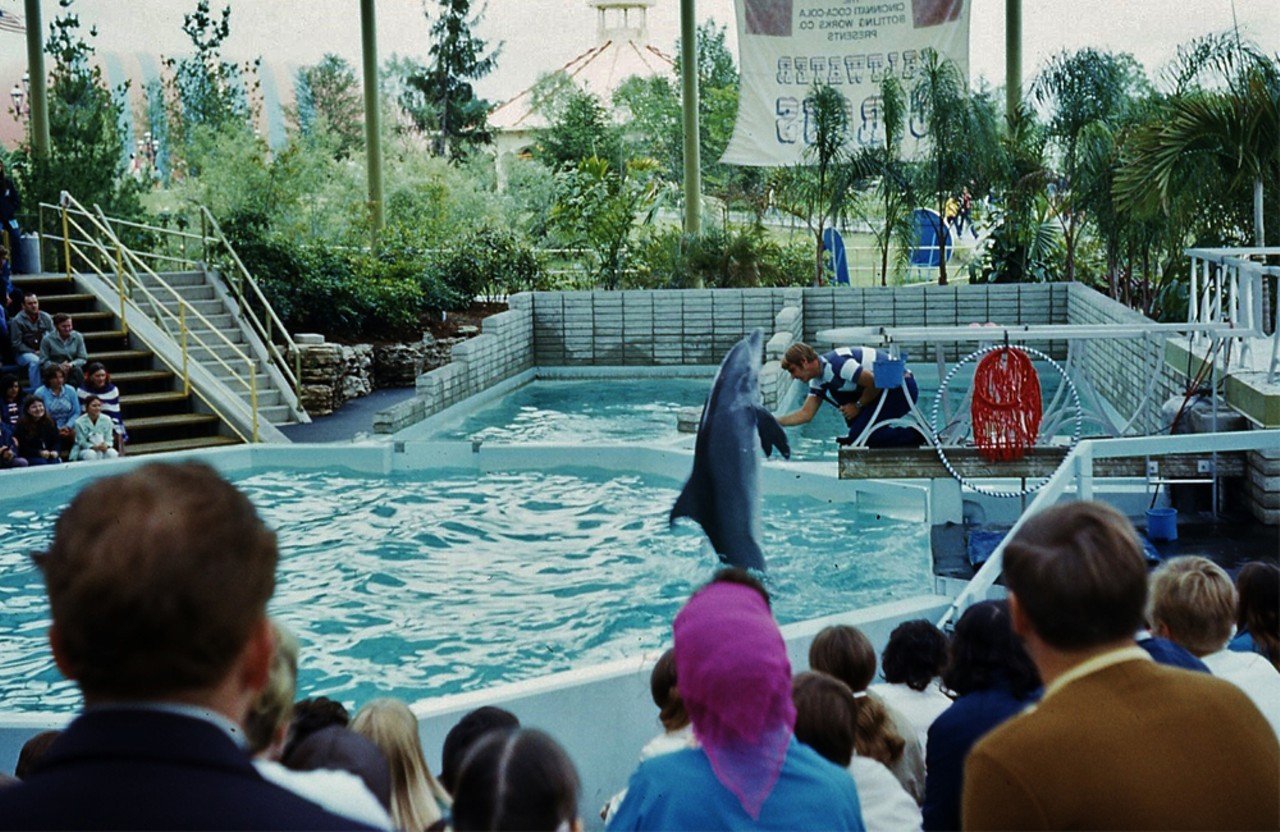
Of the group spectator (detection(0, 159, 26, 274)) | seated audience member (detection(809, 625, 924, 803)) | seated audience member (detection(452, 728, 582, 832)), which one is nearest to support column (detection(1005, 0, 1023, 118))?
spectator (detection(0, 159, 26, 274))

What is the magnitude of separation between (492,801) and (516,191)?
99.1 feet

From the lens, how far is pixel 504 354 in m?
15.7

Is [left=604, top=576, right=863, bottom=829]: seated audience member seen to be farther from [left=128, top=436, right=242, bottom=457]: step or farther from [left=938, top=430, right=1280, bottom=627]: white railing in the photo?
[left=128, top=436, right=242, bottom=457]: step

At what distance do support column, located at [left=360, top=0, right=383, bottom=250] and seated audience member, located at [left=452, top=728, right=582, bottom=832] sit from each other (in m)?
17.9

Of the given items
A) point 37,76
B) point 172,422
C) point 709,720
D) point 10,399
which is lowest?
point 172,422

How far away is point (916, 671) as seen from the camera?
3.79 metres

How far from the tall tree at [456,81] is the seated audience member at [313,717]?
36431 mm

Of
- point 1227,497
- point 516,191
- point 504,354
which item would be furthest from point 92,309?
point 516,191

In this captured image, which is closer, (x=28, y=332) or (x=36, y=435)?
(x=36, y=435)

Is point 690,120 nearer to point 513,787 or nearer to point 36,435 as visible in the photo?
point 36,435

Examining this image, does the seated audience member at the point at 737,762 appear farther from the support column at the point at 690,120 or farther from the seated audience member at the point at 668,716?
the support column at the point at 690,120

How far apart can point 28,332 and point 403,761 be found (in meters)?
10.7

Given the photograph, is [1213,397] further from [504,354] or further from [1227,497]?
[504,354]

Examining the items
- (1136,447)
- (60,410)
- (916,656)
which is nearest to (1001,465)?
(1136,447)
